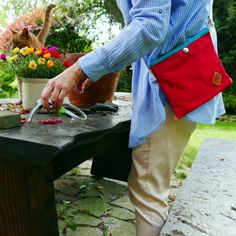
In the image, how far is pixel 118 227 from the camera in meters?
2.41

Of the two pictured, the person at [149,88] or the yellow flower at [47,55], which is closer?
the person at [149,88]

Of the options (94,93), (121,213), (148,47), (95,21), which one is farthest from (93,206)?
(95,21)

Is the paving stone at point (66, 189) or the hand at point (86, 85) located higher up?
the hand at point (86, 85)

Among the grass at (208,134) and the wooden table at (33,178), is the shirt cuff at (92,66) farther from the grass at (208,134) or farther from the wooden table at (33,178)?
the grass at (208,134)

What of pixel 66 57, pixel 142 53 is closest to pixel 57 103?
pixel 142 53

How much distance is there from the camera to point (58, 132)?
1.31 m

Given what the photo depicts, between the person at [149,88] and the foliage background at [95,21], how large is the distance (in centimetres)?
596

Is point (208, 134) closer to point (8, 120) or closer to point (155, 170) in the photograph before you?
point (155, 170)

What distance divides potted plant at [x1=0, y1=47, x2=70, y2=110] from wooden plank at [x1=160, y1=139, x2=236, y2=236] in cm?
85

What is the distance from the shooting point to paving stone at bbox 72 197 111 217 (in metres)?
2.63

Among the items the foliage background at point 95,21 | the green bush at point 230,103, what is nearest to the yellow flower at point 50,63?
the foliage background at point 95,21

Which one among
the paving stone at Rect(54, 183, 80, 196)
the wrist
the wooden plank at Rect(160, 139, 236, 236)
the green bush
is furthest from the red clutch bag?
the green bush

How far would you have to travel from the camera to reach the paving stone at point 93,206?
8.62ft

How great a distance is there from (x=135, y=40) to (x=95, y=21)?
9328 mm
